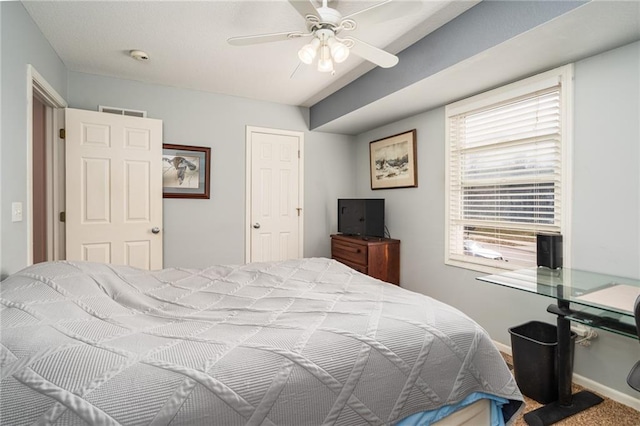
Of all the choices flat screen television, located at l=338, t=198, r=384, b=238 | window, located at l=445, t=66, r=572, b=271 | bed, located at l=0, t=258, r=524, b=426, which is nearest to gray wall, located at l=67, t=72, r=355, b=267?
flat screen television, located at l=338, t=198, r=384, b=238

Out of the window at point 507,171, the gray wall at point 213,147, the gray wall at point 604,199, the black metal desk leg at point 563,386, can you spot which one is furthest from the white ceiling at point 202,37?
the black metal desk leg at point 563,386

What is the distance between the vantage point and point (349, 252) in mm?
3885

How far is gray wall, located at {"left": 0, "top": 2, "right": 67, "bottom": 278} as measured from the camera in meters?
1.81

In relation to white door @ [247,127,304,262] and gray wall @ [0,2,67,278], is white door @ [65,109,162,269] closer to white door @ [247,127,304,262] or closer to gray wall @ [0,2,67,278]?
gray wall @ [0,2,67,278]

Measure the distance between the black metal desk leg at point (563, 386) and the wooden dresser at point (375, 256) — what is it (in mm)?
1819

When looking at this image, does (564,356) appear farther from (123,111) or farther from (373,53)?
(123,111)

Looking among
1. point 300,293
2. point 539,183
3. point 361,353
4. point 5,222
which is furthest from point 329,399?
point 539,183

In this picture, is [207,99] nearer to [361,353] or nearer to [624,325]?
[361,353]

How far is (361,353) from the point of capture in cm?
115

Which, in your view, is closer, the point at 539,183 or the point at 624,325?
the point at 624,325

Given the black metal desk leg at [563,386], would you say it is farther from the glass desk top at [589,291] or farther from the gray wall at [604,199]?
the gray wall at [604,199]

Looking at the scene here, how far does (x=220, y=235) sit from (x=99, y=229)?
1.20m

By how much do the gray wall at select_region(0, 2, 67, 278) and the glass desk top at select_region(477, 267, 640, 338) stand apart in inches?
117

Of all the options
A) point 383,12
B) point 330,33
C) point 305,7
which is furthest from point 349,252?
point 305,7
